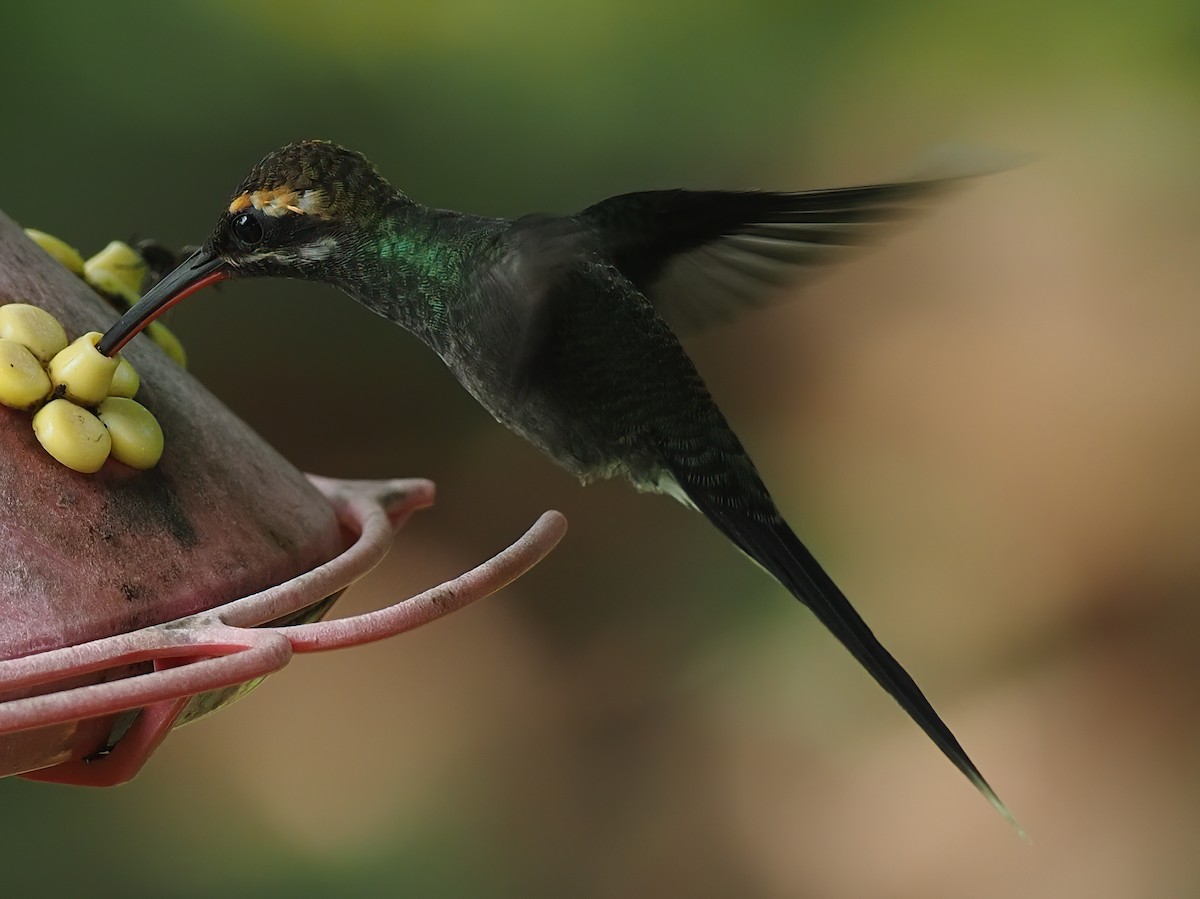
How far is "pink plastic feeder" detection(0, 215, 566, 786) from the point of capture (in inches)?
34.0

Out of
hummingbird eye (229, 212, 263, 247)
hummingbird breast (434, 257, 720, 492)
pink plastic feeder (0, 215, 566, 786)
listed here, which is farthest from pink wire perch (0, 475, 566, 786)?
hummingbird eye (229, 212, 263, 247)

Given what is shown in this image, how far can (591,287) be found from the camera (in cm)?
137

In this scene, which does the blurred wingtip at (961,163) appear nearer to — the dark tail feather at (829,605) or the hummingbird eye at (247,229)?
the dark tail feather at (829,605)

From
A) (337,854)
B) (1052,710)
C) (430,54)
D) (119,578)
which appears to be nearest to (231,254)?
(119,578)

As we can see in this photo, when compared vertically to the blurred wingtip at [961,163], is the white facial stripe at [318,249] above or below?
below

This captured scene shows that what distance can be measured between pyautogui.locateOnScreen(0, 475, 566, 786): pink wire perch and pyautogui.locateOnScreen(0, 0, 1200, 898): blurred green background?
1977mm

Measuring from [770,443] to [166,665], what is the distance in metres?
2.28

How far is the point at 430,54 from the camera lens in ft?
9.80

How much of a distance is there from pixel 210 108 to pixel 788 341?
1.39 meters

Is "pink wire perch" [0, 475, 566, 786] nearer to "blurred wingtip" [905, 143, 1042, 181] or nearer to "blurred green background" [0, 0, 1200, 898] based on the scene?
"blurred wingtip" [905, 143, 1042, 181]

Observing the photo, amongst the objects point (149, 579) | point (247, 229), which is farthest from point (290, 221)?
point (149, 579)

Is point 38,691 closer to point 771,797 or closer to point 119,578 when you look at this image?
point 119,578

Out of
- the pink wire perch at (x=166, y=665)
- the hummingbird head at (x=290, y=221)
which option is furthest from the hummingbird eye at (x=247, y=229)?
the pink wire perch at (x=166, y=665)

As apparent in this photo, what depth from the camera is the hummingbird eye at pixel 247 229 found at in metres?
1.24
